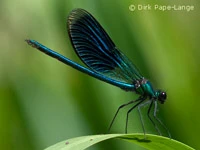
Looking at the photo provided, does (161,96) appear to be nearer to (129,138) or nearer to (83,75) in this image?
(83,75)

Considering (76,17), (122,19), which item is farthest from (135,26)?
(76,17)

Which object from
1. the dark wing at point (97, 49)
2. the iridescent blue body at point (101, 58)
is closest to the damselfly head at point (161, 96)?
the iridescent blue body at point (101, 58)

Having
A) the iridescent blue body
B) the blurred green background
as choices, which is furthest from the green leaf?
the blurred green background

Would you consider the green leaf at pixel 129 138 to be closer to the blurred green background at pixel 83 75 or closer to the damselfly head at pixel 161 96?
the damselfly head at pixel 161 96

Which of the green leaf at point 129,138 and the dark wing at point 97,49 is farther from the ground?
the dark wing at point 97,49

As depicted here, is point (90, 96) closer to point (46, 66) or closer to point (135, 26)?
point (46, 66)

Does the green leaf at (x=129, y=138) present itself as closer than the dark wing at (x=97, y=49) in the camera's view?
Yes

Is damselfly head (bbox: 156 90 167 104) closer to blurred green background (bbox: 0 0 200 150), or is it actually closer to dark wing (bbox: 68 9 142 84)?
dark wing (bbox: 68 9 142 84)
